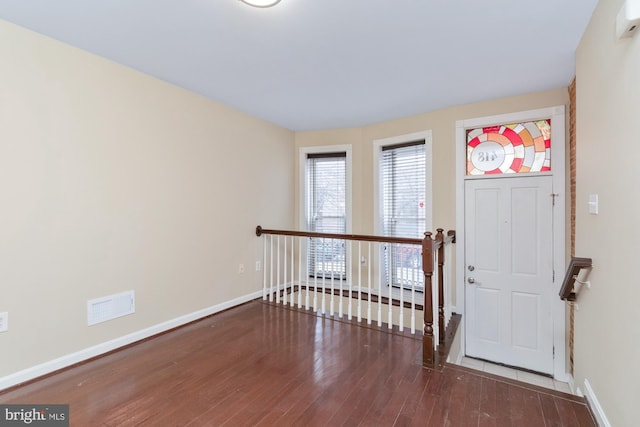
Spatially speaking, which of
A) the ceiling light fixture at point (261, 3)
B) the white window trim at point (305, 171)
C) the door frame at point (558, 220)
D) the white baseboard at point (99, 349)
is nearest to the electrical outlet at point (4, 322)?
the white baseboard at point (99, 349)

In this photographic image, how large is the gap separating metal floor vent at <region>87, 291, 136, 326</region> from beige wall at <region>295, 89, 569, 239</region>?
96.1 inches

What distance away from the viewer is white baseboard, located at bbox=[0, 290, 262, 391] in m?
2.04

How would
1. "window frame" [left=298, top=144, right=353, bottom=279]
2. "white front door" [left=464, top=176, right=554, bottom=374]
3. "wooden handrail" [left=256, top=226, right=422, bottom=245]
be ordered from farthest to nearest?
"window frame" [left=298, top=144, right=353, bottom=279] < "white front door" [left=464, top=176, right=554, bottom=374] < "wooden handrail" [left=256, top=226, right=422, bottom=245]

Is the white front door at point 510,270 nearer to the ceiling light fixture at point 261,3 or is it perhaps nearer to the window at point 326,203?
the window at point 326,203

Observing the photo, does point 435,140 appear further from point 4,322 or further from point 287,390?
point 4,322

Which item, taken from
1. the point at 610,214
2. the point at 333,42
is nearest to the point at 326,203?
the point at 333,42

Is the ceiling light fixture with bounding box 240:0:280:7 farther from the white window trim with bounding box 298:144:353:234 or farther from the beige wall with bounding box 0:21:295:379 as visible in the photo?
the white window trim with bounding box 298:144:353:234

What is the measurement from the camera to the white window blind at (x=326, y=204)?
438 cm

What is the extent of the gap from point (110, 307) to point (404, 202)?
10.9 ft

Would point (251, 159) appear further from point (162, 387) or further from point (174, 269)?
point (162, 387)

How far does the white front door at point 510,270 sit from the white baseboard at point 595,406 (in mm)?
1190

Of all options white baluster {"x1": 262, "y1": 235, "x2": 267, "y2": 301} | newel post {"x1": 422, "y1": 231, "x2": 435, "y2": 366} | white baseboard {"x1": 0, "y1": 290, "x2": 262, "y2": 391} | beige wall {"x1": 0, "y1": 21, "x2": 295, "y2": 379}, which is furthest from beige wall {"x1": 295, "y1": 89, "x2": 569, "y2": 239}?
white baseboard {"x1": 0, "y1": 290, "x2": 262, "y2": 391}

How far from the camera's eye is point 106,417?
1753 millimetres

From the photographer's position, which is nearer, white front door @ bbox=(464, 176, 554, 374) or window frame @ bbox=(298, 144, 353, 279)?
white front door @ bbox=(464, 176, 554, 374)
